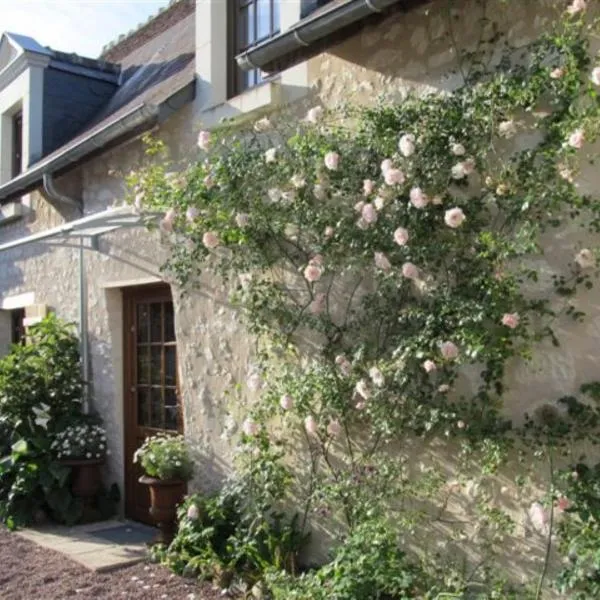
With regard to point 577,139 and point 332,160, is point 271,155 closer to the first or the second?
point 332,160

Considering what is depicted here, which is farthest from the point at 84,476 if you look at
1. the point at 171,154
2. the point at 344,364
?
the point at 344,364

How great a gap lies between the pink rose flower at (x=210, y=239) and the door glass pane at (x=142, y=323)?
212 cm

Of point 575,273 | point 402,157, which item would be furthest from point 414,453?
point 402,157

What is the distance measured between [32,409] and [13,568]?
73.9 inches

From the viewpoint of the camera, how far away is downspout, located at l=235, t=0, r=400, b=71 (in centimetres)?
418

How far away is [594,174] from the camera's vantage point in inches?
148

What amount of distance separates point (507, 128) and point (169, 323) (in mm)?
3758

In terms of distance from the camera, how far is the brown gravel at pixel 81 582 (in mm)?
5012

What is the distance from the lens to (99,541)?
20.8ft

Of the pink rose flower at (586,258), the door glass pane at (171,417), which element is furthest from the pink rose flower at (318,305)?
the door glass pane at (171,417)

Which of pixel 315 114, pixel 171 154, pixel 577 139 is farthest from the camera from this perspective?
pixel 171 154

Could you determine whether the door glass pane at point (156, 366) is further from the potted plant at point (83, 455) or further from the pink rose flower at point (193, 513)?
the pink rose flower at point (193, 513)

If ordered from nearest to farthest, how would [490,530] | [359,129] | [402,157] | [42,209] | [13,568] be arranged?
1. [490,530]
2. [402,157]
3. [359,129]
4. [13,568]
5. [42,209]

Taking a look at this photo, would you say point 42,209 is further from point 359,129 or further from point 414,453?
point 414,453
